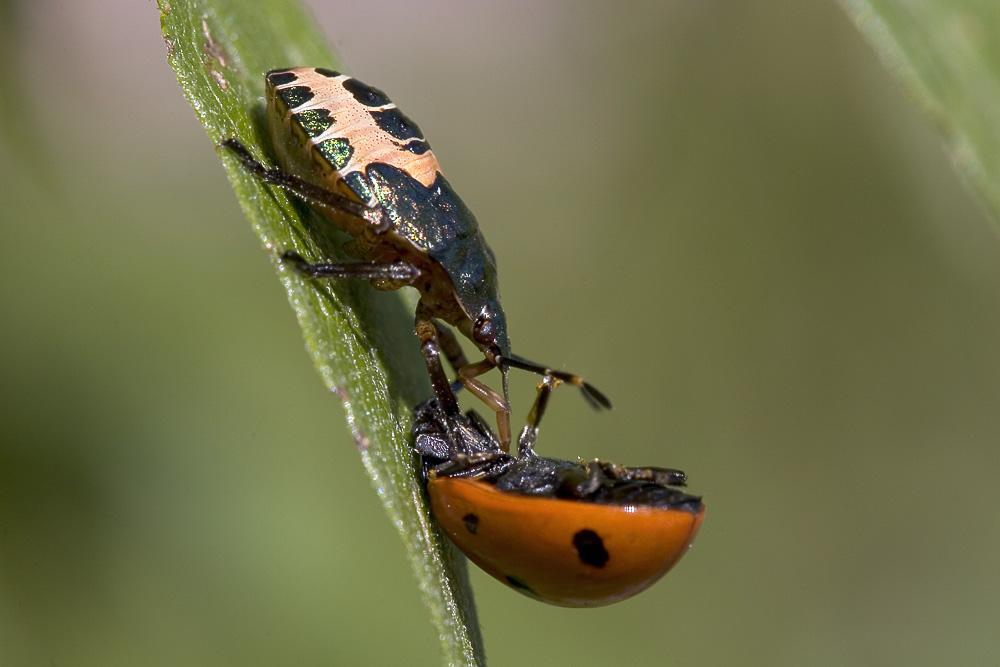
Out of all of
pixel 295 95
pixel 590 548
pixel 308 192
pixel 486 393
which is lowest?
pixel 590 548

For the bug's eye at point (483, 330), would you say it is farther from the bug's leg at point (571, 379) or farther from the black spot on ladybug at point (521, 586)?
the black spot on ladybug at point (521, 586)

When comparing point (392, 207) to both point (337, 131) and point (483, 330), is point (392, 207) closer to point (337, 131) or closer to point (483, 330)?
point (337, 131)

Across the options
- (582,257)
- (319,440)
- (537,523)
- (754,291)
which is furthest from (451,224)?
(754,291)

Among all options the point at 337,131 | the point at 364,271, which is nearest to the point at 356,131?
the point at 337,131

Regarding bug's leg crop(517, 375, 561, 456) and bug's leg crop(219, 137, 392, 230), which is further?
bug's leg crop(517, 375, 561, 456)

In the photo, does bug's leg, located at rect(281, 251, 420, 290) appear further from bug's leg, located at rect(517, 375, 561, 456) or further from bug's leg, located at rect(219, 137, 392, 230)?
bug's leg, located at rect(517, 375, 561, 456)

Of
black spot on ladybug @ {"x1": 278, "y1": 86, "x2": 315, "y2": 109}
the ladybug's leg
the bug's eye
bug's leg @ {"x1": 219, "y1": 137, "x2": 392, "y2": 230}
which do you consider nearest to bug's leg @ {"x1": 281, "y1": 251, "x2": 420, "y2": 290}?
bug's leg @ {"x1": 219, "y1": 137, "x2": 392, "y2": 230}

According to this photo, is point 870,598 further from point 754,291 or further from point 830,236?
point 830,236
